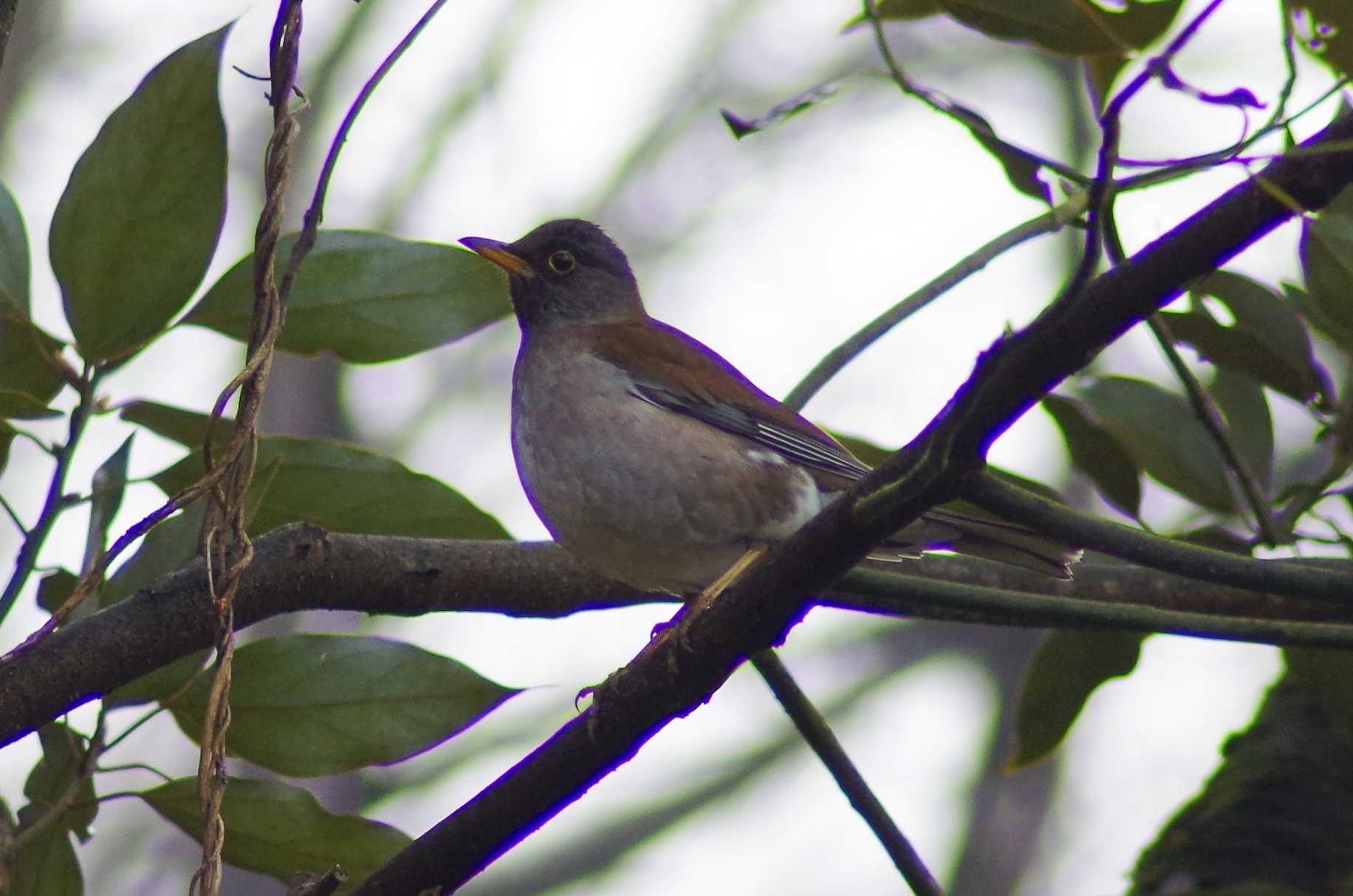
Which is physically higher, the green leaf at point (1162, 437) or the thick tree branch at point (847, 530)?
the green leaf at point (1162, 437)

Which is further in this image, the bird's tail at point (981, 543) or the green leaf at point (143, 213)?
the bird's tail at point (981, 543)

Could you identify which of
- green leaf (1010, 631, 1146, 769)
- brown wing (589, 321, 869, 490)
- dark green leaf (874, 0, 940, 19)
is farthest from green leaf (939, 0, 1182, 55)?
green leaf (1010, 631, 1146, 769)

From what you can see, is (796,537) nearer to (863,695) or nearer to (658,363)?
(658,363)

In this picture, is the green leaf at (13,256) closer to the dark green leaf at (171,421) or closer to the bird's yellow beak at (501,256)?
the dark green leaf at (171,421)

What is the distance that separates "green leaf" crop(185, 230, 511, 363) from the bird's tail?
119 cm

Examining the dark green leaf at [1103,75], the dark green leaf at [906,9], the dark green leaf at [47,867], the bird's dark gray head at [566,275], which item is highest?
the bird's dark gray head at [566,275]

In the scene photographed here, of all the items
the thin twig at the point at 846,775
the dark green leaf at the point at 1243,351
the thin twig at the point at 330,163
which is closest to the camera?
the thin twig at the point at 330,163

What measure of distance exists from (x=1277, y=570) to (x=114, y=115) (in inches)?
87.1

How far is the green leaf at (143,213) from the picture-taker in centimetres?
265

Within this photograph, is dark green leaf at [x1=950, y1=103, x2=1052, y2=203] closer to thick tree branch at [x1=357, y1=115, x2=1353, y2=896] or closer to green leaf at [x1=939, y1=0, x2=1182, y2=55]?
green leaf at [x1=939, y1=0, x2=1182, y2=55]

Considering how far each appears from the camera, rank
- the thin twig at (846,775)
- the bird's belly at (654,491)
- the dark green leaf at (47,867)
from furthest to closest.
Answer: the bird's belly at (654,491), the thin twig at (846,775), the dark green leaf at (47,867)

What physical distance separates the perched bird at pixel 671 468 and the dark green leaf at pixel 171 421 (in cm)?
85

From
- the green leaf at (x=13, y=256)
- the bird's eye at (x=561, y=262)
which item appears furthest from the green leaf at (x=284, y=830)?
the bird's eye at (x=561, y=262)

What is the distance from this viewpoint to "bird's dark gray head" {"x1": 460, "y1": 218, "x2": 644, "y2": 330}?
4.76 metres
